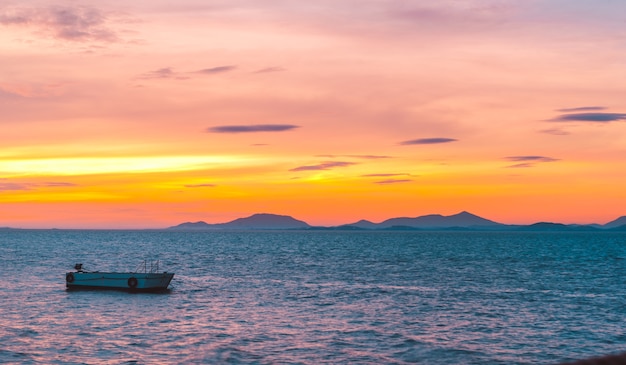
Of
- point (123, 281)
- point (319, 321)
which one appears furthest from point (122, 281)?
point (319, 321)

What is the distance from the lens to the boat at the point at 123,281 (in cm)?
8312

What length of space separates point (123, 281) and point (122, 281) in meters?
0.15

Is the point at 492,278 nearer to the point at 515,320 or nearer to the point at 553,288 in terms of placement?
the point at 553,288

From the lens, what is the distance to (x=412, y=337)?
50125 millimetres

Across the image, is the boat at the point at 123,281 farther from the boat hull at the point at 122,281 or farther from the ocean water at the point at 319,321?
the ocean water at the point at 319,321

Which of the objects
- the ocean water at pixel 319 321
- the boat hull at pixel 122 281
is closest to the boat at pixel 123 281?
the boat hull at pixel 122 281

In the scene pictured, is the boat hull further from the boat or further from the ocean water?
the ocean water

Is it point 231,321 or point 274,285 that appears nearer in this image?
point 231,321

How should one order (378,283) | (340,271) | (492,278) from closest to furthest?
1. (378,283)
2. (492,278)
3. (340,271)

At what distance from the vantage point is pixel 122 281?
3305 inches

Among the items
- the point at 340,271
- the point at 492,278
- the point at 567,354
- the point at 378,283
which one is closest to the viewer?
the point at 567,354

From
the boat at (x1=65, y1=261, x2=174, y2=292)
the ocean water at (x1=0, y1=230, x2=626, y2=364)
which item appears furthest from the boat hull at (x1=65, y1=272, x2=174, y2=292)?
the ocean water at (x1=0, y1=230, x2=626, y2=364)

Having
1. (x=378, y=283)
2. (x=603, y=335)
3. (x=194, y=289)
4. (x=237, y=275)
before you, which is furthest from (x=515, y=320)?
(x=237, y=275)

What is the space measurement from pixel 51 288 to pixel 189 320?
36.9 meters
